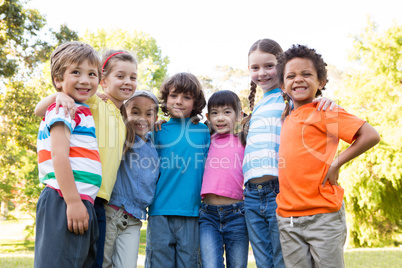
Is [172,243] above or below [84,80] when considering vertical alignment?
below

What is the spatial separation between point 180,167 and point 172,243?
2.08 feet

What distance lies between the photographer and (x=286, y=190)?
8.45 feet

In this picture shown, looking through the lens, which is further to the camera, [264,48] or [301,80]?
[264,48]

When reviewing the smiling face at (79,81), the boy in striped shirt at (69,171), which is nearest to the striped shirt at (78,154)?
the boy in striped shirt at (69,171)

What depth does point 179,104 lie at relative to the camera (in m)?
3.26

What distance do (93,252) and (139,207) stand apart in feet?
2.08

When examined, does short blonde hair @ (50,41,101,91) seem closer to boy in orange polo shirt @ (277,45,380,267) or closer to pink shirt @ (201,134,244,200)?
pink shirt @ (201,134,244,200)

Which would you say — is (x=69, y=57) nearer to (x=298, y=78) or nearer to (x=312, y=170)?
(x=298, y=78)

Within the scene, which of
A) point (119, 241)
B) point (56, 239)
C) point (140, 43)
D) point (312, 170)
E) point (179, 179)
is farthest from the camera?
point (140, 43)

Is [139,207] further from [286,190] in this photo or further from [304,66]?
[304,66]

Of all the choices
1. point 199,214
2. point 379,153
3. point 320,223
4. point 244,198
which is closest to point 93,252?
point 199,214

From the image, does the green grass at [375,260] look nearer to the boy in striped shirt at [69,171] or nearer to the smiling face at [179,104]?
the smiling face at [179,104]

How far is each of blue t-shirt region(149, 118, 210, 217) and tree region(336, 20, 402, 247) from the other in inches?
445

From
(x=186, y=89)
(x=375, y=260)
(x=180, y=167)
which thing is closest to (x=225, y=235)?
(x=180, y=167)
